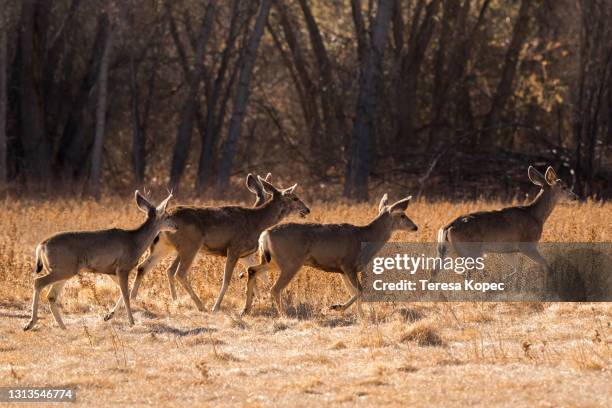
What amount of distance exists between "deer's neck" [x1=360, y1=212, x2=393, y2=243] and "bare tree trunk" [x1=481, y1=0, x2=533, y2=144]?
2536 centimetres

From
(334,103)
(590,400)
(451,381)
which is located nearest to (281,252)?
(451,381)

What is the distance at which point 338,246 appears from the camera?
552 inches

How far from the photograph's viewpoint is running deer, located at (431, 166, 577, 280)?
1472cm

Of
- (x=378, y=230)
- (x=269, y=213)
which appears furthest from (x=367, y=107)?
(x=378, y=230)

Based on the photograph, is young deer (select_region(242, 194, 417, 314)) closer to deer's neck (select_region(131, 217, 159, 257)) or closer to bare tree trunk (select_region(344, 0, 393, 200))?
deer's neck (select_region(131, 217, 159, 257))

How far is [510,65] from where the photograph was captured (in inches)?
1601

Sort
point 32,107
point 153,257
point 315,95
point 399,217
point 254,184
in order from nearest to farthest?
1. point 153,257
2. point 399,217
3. point 254,184
4. point 32,107
5. point 315,95

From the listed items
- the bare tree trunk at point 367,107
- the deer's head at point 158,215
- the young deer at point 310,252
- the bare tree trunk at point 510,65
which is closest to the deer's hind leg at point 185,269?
the deer's head at point 158,215

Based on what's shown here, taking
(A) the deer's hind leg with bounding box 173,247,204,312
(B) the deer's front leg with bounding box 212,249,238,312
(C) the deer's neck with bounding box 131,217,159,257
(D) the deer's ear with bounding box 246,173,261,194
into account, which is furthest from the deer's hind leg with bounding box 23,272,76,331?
(D) the deer's ear with bounding box 246,173,261,194

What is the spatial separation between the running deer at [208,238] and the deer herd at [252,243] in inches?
0.5

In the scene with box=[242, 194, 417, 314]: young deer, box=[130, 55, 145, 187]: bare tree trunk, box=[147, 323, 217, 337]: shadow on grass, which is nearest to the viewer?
box=[147, 323, 217, 337]: shadow on grass

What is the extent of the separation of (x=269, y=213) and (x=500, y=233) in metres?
2.90

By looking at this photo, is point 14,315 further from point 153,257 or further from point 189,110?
point 189,110

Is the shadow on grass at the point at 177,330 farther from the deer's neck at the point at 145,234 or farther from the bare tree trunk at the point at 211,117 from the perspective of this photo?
the bare tree trunk at the point at 211,117
